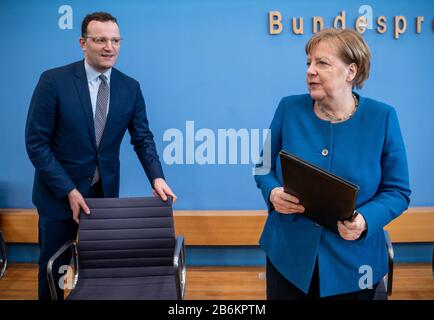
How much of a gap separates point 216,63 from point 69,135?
1.42 meters

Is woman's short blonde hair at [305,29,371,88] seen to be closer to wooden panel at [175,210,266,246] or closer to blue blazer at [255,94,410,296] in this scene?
blue blazer at [255,94,410,296]

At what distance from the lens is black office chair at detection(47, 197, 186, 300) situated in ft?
6.88

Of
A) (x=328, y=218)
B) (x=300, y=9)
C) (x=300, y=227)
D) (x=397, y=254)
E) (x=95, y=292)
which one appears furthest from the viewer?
(x=397, y=254)

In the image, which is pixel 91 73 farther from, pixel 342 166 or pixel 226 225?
pixel 226 225

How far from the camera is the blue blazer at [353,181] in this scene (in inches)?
50.4

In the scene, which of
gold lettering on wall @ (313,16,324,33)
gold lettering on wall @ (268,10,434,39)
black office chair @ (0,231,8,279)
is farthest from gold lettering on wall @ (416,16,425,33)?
black office chair @ (0,231,8,279)

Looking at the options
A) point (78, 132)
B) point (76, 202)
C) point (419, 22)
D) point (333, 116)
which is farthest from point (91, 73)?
point (419, 22)

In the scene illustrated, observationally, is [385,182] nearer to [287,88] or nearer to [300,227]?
[300,227]

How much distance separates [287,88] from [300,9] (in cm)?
59

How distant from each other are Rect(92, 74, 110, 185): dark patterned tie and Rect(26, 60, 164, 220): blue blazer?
3cm

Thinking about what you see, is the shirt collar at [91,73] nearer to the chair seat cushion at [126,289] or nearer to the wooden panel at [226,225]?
the chair seat cushion at [126,289]

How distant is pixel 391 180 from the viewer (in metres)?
1.29

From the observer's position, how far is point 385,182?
1.30 metres
